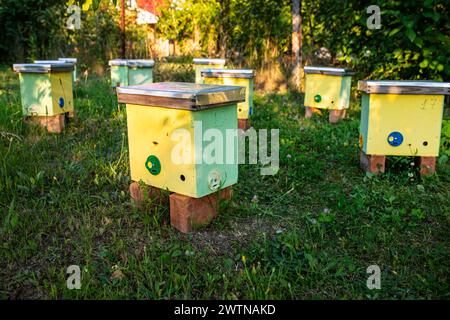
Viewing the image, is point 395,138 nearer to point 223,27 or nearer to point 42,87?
point 42,87

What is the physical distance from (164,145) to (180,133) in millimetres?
140

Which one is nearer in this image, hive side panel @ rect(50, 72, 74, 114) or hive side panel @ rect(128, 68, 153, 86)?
hive side panel @ rect(50, 72, 74, 114)

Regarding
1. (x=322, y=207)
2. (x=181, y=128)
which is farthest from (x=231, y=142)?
(x=322, y=207)

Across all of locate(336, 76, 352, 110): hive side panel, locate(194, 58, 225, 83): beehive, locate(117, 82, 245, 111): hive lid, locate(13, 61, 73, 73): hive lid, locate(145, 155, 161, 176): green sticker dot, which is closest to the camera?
locate(117, 82, 245, 111): hive lid

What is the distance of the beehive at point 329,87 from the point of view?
5301 mm

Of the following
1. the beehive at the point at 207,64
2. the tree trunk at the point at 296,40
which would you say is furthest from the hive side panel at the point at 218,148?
the tree trunk at the point at 296,40

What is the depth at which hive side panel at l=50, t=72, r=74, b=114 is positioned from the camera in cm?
428

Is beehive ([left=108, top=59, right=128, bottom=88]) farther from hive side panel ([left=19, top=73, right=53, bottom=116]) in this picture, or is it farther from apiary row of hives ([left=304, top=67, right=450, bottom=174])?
apiary row of hives ([left=304, top=67, right=450, bottom=174])

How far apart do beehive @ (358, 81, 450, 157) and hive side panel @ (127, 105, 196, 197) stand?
62.6 inches

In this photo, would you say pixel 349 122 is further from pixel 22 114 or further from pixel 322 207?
pixel 22 114

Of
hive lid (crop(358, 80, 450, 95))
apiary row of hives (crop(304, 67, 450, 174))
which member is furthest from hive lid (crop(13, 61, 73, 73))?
hive lid (crop(358, 80, 450, 95))

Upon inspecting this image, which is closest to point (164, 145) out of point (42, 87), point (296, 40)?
point (42, 87)

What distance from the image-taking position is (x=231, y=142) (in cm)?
259

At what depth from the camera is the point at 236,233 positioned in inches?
99.7
